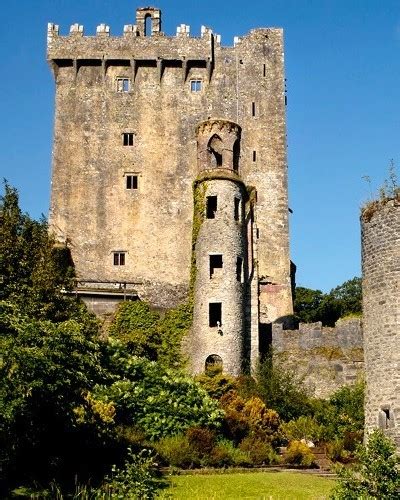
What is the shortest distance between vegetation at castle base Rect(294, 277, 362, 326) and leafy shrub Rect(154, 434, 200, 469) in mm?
27255

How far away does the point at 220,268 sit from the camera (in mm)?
36562

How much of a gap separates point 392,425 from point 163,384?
11069 millimetres

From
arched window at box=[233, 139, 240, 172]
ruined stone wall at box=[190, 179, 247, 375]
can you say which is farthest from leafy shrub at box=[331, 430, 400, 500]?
arched window at box=[233, 139, 240, 172]

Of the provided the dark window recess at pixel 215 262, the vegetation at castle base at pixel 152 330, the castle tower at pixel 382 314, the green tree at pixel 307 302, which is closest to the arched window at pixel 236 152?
the dark window recess at pixel 215 262

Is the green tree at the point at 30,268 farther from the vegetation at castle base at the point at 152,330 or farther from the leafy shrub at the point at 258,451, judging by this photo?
the leafy shrub at the point at 258,451

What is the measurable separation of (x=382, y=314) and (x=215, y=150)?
22.9 metres

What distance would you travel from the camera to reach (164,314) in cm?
3875

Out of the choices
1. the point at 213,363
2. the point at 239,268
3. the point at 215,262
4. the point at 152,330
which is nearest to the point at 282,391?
the point at 213,363

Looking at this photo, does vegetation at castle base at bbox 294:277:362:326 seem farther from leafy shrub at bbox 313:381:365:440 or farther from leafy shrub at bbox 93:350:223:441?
leafy shrub at bbox 93:350:223:441

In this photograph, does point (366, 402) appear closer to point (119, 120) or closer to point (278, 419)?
point (278, 419)

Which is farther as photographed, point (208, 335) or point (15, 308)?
point (208, 335)

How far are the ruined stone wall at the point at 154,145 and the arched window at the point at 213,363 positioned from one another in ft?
24.3

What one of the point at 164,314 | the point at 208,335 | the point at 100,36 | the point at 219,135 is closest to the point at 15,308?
the point at 208,335

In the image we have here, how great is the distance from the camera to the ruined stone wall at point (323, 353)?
115 feet
